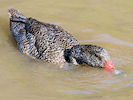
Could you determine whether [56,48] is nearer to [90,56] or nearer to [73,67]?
[73,67]

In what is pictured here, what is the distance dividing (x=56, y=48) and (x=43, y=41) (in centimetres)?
43

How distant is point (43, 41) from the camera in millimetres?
9523

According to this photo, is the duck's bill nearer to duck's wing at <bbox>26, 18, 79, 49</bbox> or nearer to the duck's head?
the duck's head

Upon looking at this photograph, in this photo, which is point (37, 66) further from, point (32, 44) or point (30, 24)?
point (30, 24)

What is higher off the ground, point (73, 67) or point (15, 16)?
point (15, 16)

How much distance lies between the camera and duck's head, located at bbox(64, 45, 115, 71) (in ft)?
28.9

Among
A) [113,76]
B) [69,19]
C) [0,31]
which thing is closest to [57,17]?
[69,19]

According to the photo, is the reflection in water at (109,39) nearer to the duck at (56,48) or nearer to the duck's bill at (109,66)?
the duck at (56,48)

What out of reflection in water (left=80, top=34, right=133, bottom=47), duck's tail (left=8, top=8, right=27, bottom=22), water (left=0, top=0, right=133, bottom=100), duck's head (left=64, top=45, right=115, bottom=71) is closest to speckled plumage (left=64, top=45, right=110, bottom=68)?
duck's head (left=64, top=45, right=115, bottom=71)

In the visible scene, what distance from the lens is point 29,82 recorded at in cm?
821

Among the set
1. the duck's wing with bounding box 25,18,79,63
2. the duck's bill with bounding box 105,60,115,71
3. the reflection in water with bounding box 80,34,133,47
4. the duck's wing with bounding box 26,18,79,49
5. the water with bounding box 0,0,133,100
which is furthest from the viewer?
the reflection in water with bounding box 80,34,133,47

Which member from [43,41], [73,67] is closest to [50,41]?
[43,41]

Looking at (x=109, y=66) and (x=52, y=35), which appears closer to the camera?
(x=109, y=66)

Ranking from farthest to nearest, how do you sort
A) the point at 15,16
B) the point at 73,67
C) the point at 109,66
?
the point at 15,16
the point at 73,67
the point at 109,66
